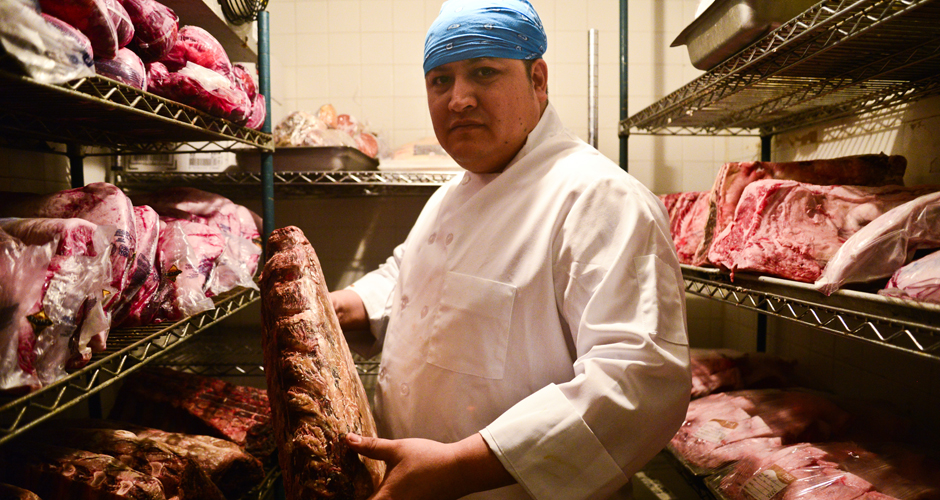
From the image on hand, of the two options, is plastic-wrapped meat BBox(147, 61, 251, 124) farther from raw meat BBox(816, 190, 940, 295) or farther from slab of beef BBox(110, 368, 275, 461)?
raw meat BBox(816, 190, 940, 295)

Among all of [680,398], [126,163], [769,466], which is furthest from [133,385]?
[769,466]

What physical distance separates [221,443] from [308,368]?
0.72 metres

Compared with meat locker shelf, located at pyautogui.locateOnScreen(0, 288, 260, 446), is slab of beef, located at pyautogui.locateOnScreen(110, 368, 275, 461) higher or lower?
lower

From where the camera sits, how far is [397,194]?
8.50 feet

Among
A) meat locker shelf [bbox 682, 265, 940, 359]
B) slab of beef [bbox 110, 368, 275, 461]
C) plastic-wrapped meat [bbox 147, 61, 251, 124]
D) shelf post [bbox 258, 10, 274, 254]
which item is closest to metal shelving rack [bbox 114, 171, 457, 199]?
shelf post [bbox 258, 10, 274, 254]

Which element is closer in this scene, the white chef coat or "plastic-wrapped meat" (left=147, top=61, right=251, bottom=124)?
the white chef coat

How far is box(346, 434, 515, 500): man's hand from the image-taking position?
2.60ft

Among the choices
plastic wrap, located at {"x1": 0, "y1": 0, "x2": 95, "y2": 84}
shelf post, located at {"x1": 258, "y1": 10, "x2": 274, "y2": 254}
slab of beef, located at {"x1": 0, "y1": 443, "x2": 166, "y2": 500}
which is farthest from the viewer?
shelf post, located at {"x1": 258, "y1": 10, "x2": 274, "y2": 254}

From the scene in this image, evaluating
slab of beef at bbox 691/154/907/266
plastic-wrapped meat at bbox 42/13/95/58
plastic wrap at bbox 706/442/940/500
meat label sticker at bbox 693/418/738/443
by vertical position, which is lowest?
meat label sticker at bbox 693/418/738/443

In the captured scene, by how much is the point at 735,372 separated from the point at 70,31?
2.12 m

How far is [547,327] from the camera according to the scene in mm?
1015

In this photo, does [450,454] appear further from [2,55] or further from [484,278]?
[2,55]

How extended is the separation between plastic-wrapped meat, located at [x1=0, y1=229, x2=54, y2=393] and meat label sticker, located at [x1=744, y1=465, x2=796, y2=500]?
1.47 meters

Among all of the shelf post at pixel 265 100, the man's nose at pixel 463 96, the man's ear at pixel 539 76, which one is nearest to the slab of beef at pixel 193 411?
the shelf post at pixel 265 100
